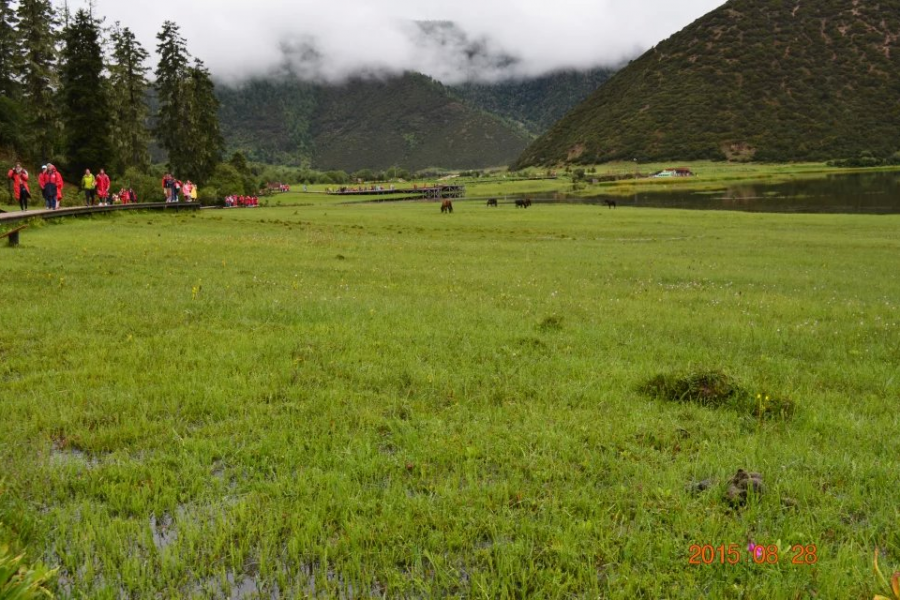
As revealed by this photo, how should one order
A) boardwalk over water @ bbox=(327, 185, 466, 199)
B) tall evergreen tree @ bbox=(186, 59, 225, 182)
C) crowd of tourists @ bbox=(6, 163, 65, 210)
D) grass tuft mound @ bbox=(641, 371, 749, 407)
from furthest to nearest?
boardwalk over water @ bbox=(327, 185, 466, 199), tall evergreen tree @ bbox=(186, 59, 225, 182), crowd of tourists @ bbox=(6, 163, 65, 210), grass tuft mound @ bbox=(641, 371, 749, 407)

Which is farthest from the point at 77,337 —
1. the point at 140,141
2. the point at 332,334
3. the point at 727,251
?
the point at 140,141

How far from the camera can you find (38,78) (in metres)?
58.9

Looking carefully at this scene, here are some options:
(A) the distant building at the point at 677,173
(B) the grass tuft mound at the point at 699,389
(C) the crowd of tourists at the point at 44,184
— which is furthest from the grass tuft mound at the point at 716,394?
(A) the distant building at the point at 677,173

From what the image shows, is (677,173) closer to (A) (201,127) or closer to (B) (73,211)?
(A) (201,127)

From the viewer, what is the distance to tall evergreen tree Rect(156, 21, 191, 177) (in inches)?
2640

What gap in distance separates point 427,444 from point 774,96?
195 metres

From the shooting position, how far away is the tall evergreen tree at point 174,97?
2640 inches

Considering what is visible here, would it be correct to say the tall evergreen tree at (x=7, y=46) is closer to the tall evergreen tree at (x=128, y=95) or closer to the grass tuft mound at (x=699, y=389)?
the tall evergreen tree at (x=128, y=95)

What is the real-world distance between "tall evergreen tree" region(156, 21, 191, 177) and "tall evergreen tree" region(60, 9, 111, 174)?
31.0ft

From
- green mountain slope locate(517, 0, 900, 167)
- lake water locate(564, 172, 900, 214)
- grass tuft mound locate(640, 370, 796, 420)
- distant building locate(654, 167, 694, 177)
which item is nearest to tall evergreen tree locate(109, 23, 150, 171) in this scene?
lake water locate(564, 172, 900, 214)

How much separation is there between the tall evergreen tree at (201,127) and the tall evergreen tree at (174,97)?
0.62 metres

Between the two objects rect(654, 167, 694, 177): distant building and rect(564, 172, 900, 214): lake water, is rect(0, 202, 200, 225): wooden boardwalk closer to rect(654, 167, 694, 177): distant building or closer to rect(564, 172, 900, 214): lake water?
rect(564, 172, 900, 214): lake water

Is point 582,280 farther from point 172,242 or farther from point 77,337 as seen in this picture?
point 172,242

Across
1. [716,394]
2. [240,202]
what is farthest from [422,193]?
[716,394]
